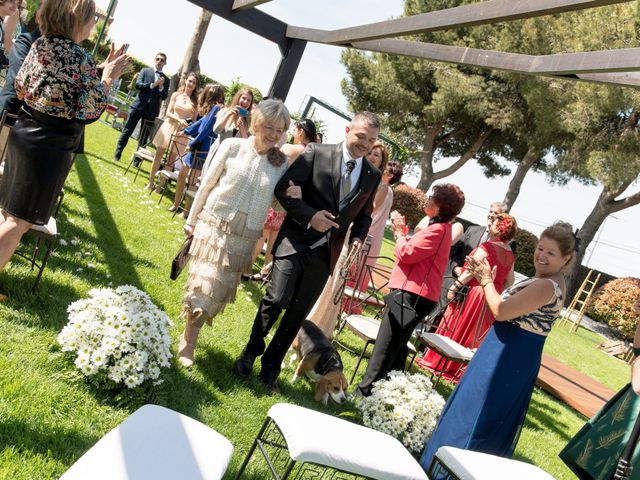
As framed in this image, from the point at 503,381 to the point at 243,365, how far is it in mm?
1830

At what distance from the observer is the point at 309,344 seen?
4.80 m

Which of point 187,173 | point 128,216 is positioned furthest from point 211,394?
point 187,173

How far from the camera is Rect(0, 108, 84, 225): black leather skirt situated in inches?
129

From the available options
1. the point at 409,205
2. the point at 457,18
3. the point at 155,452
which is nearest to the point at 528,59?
the point at 457,18

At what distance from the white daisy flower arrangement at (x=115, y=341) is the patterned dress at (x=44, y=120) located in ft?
2.03

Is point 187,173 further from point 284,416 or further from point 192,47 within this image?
point 192,47

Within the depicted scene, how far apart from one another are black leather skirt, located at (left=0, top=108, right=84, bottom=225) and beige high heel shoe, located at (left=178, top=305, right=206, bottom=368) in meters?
1.21

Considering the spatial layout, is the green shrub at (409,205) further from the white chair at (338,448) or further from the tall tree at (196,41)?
the white chair at (338,448)

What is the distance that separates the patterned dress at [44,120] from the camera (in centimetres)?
322

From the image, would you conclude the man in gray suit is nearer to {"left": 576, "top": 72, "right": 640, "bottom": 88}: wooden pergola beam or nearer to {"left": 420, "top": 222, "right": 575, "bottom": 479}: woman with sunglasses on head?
{"left": 576, "top": 72, "right": 640, "bottom": 88}: wooden pergola beam

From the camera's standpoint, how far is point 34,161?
3283 millimetres

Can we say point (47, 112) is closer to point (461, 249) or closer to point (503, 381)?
point (503, 381)

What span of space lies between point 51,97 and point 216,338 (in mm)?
2433

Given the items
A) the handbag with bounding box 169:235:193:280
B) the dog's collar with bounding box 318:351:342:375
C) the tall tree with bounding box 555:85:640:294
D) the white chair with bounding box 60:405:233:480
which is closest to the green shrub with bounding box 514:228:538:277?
the tall tree with bounding box 555:85:640:294
